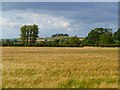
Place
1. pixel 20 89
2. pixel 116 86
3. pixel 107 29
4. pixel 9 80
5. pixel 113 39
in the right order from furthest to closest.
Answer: pixel 107 29 → pixel 113 39 → pixel 9 80 → pixel 116 86 → pixel 20 89

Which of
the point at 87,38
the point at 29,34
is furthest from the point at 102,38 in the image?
the point at 29,34

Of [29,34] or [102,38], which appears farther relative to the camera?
[29,34]

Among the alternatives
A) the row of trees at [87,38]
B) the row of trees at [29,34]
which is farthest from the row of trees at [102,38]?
the row of trees at [29,34]

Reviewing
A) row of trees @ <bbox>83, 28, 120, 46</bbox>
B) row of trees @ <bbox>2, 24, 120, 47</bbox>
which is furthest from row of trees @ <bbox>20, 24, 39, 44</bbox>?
row of trees @ <bbox>83, 28, 120, 46</bbox>

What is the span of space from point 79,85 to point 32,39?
141 meters

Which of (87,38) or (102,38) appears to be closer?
(102,38)

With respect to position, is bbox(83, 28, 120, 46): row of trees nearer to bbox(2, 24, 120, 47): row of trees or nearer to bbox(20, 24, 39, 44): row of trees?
bbox(2, 24, 120, 47): row of trees

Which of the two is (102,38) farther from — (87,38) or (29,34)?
(29,34)

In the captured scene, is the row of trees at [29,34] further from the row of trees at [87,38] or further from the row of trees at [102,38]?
the row of trees at [102,38]

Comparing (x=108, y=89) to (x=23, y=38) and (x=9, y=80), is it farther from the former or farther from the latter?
(x=23, y=38)

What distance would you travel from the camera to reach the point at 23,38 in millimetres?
155750

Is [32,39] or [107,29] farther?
[107,29]

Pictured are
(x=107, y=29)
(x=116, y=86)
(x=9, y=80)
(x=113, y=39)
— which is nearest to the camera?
(x=116, y=86)

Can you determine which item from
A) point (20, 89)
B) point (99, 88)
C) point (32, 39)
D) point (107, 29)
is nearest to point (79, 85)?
point (99, 88)
